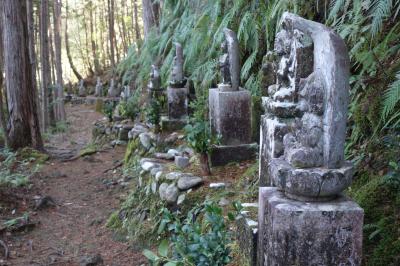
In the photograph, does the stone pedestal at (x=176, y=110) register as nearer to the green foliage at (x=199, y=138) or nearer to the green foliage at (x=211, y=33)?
the green foliage at (x=211, y=33)

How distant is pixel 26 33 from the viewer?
9195 mm

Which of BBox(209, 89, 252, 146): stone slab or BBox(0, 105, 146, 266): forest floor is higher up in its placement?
BBox(209, 89, 252, 146): stone slab

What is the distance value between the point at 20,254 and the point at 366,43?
4.33m

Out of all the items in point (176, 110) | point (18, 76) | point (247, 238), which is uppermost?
point (18, 76)

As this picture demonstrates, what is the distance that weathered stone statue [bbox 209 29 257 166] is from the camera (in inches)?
206

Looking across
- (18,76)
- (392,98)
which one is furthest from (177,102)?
(392,98)

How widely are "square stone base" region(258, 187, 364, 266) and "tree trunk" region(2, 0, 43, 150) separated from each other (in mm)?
8192

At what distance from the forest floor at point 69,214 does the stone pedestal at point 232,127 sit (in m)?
1.55

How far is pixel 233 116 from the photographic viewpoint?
5289 mm

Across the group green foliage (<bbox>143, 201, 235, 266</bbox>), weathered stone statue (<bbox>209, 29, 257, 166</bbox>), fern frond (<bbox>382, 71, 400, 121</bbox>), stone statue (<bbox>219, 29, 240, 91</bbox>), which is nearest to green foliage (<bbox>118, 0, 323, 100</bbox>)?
stone statue (<bbox>219, 29, 240, 91</bbox>)

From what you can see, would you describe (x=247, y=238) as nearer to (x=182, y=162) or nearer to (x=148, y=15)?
(x=182, y=162)

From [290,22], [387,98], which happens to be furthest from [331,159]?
[387,98]

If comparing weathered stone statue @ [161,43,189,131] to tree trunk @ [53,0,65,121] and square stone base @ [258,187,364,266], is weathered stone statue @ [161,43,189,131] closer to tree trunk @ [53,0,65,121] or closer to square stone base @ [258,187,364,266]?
square stone base @ [258,187,364,266]

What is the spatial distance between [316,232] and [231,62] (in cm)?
336
